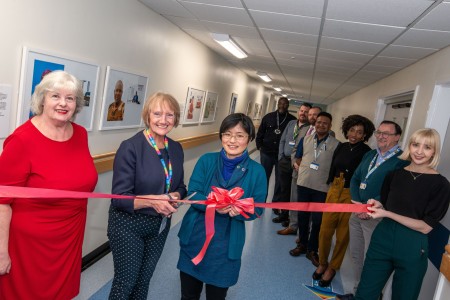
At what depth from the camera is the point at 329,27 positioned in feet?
10.5

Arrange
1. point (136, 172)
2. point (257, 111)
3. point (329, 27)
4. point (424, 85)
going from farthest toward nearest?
point (257, 111) < point (424, 85) < point (329, 27) < point (136, 172)

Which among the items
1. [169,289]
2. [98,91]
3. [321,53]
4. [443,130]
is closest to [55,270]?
[169,289]

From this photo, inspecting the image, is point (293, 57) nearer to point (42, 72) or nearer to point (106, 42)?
point (106, 42)

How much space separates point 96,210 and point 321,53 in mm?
3471

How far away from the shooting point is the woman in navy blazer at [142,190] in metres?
1.90

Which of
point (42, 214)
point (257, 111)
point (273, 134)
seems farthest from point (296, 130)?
point (257, 111)

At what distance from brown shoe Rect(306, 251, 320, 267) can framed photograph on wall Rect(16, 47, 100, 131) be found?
290cm

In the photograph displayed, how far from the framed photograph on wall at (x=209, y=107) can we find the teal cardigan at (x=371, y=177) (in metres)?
3.73

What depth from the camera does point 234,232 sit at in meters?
1.86

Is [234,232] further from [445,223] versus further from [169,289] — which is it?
[445,223]

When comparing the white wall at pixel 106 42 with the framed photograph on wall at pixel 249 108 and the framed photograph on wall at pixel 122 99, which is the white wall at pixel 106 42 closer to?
the framed photograph on wall at pixel 122 99

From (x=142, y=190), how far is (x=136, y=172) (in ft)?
0.37

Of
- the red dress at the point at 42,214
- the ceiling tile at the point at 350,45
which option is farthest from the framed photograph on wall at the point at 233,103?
the red dress at the point at 42,214

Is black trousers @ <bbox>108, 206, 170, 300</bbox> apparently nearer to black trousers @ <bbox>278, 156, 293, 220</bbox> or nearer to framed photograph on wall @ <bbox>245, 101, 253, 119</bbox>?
black trousers @ <bbox>278, 156, 293, 220</bbox>
